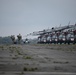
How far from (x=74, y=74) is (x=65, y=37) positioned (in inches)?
2240

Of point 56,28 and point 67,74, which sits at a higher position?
point 56,28

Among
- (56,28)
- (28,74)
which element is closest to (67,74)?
(28,74)

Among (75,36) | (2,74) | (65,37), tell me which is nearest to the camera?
(2,74)

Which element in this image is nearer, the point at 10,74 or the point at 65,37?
the point at 10,74

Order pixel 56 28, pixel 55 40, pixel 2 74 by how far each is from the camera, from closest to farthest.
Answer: pixel 2 74 < pixel 55 40 < pixel 56 28

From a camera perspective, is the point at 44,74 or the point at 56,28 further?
the point at 56,28

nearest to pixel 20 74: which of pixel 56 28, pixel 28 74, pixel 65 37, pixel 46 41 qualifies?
pixel 28 74

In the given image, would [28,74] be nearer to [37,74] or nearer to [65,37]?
[37,74]

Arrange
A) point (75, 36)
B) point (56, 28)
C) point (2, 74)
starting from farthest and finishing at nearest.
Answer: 1. point (56, 28)
2. point (75, 36)
3. point (2, 74)

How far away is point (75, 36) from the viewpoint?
57.8 meters

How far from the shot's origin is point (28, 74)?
25.4ft

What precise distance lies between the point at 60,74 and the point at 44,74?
719mm

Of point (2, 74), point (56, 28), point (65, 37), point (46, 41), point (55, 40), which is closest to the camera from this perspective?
point (2, 74)

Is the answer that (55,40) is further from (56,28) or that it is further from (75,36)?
(56,28)
